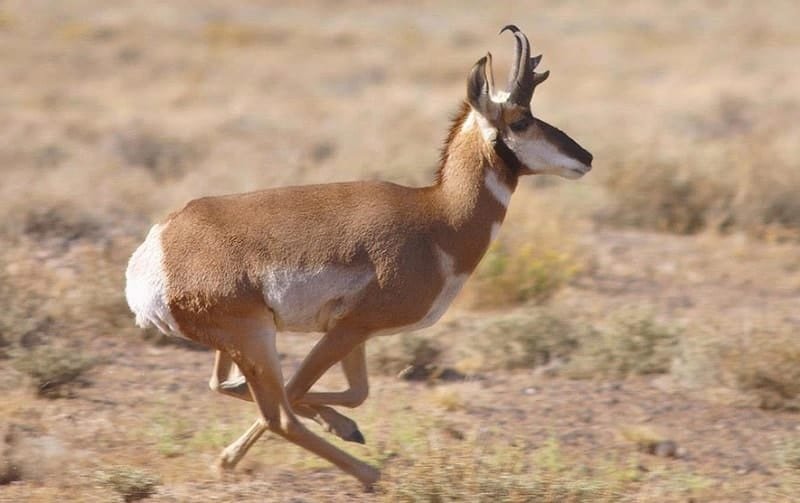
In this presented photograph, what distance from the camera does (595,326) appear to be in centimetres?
1104

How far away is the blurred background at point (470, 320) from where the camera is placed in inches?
295

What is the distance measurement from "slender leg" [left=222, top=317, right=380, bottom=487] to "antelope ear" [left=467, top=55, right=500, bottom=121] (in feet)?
4.66

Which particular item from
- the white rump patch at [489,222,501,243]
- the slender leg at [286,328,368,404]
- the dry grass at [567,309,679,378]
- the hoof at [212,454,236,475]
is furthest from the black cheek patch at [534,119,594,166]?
the dry grass at [567,309,679,378]

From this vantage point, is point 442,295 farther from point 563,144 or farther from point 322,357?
point 563,144

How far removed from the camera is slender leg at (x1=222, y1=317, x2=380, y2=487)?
6.55 metres

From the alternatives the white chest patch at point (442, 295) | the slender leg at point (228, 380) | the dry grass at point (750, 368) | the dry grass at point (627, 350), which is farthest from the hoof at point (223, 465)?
the dry grass at point (750, 368)

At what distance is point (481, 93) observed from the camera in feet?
22.6

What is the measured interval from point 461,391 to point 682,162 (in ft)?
25.8

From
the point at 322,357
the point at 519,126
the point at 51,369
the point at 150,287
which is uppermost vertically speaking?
the point at 519,126

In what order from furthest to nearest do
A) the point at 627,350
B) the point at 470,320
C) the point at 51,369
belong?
1. the point at 470,320
2. the point at 627,350
3. the point at 51,369

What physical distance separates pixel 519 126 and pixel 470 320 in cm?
468

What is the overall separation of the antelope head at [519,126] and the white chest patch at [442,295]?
64 centimetres

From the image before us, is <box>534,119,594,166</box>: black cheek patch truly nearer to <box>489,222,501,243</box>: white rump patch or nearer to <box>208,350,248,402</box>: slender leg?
<box>489,222,501,243</box>: white rump patch

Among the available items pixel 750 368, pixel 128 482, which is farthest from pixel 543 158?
pixel 750 368
